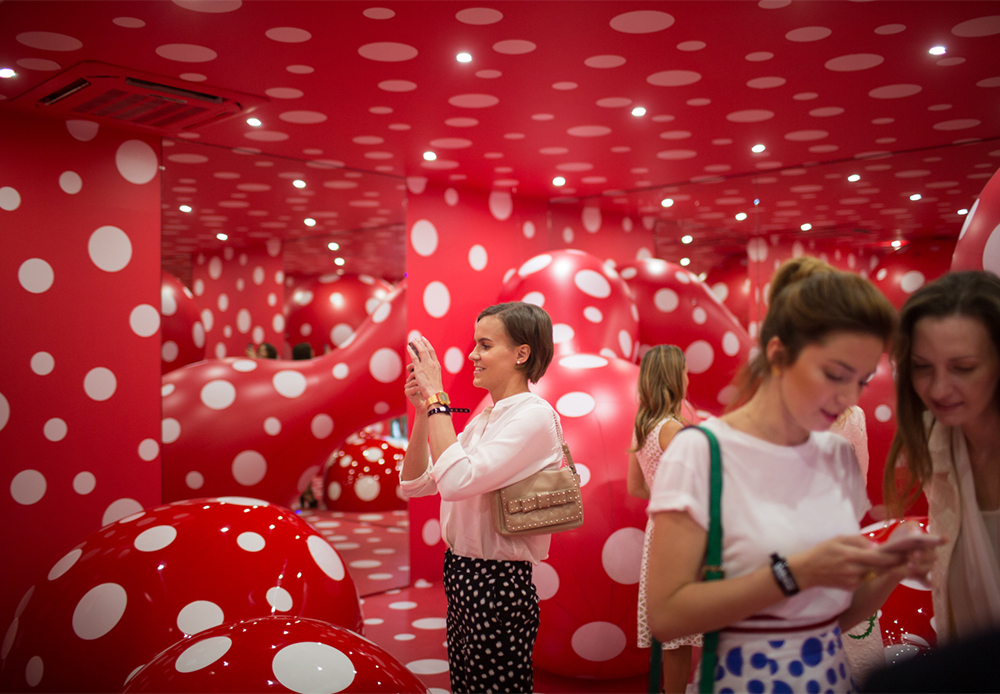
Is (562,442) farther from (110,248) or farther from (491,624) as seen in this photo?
(110,248)

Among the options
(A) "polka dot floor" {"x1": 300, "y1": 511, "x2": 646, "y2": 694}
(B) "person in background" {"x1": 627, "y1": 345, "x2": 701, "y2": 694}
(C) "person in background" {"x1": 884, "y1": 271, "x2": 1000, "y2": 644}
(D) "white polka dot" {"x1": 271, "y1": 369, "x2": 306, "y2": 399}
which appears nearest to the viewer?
(C) "person in background" {"x1": 884, "y1": 271, "x2": 1000, "y2": 644}

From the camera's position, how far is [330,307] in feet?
15.0

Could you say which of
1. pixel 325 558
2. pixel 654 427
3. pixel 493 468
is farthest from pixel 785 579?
pixel 325 558

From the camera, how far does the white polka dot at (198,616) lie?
2.30m

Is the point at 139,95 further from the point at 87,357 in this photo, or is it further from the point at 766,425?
the point at 766,425

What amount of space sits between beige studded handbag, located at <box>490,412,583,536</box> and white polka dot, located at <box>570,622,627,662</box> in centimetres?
136

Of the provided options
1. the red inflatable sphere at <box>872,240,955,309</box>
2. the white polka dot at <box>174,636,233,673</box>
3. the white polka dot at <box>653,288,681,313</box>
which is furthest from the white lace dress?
the white polka dot at <box>653,288,681,313</box>

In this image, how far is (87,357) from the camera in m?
3.63

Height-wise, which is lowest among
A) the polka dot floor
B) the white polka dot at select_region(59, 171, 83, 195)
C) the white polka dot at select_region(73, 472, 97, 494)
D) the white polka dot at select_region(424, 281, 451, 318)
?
the polka dot floor

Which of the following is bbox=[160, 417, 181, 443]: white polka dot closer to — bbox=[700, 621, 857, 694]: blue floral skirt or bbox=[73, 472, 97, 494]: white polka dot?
bbox=[73, 472, 97, 494]: white polka dot

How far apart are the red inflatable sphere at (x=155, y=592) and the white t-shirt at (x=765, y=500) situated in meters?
1.65

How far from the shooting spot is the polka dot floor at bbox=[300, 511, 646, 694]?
3.35m

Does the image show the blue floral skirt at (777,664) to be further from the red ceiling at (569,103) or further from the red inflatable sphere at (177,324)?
the red inflatable sphere at (177,324)

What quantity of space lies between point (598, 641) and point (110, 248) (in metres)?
2.88
